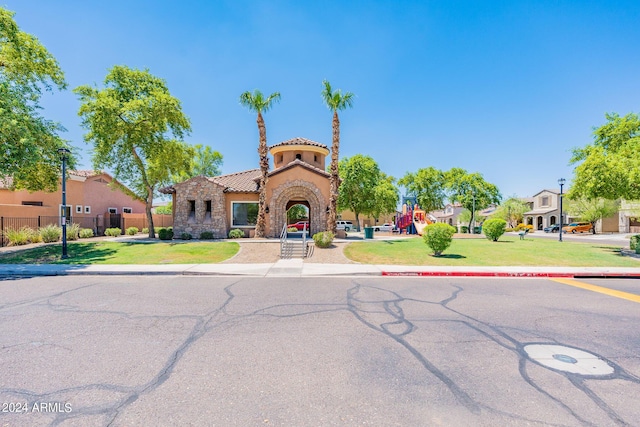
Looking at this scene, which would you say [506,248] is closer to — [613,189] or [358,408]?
[613,189]

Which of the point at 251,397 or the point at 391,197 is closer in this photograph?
the point at 251,397

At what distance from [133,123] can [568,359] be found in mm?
25701

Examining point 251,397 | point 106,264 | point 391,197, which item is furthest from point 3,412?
point 391,197

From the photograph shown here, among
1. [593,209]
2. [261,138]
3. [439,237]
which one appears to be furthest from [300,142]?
[593,209]

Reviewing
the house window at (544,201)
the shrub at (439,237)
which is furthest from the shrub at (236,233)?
the house window at (544,201)

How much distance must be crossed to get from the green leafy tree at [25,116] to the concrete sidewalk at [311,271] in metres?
5.06

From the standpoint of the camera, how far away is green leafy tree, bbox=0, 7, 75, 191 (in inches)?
504

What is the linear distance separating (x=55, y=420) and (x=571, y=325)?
8038mm

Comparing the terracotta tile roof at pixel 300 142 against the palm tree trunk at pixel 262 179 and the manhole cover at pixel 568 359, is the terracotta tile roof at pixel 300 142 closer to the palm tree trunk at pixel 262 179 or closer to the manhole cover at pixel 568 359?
the palm tree trunk at pixel 262 179

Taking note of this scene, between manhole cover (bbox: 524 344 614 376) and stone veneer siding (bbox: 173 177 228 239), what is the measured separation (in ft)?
66.8

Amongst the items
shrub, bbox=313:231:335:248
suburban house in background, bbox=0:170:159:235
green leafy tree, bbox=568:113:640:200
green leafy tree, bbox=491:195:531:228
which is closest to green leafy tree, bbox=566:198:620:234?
green leafy tree, bbox=491:195:531:228

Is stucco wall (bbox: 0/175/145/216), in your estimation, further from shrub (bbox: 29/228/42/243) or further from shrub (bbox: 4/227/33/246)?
shrub (bbox: 29/228/42/243)

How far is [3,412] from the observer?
3033mm

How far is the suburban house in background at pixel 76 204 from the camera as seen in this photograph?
828 inches
